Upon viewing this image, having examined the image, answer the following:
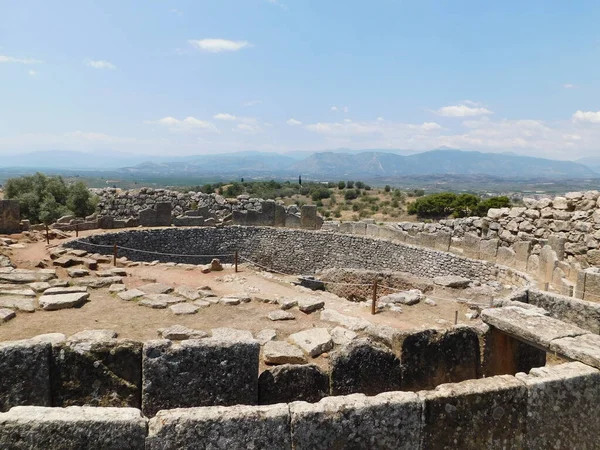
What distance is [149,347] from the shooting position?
3654mm

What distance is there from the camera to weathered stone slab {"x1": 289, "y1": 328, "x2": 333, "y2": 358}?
225 inches

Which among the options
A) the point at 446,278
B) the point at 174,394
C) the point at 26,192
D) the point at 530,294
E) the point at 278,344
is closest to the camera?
the point at 174,394

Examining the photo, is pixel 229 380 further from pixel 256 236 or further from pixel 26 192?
pixel 26 192

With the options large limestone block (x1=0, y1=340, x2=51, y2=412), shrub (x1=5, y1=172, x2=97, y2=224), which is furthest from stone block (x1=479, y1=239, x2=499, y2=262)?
shrub (x1=5, y1=172, x2=97, y2=224)

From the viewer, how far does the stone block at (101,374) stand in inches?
147

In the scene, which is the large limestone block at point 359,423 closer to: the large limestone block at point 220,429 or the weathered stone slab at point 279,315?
the large limestone block at point 220,429

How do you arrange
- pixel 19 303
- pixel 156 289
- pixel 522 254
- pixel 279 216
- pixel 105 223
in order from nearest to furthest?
pixel 19 303, pixel 156 289, pixel 522 254, pixel 105 223, pixel 279 216

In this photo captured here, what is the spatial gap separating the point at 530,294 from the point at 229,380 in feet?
15.4

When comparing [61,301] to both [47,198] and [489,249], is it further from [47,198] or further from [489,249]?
[47,198]

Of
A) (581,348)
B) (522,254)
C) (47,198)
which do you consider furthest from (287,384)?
(47,198)

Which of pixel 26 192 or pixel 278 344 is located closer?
pixel 278 344

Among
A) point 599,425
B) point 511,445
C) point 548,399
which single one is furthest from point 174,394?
point 599,425

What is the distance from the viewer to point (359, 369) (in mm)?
3943

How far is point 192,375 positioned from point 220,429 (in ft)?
3.10
